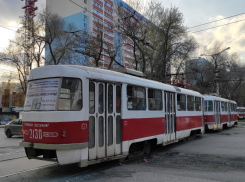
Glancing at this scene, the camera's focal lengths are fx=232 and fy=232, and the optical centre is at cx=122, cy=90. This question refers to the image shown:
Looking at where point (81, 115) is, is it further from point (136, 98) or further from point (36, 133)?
point (136, 98)

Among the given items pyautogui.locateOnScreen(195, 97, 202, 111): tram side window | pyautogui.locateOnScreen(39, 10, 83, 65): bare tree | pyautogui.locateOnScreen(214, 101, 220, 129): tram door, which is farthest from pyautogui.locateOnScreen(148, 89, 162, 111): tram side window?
pyautogui.locateOnScreen(39, 10, 83, 65): bare tree

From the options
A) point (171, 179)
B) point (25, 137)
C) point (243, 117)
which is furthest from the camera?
point (243, 117)

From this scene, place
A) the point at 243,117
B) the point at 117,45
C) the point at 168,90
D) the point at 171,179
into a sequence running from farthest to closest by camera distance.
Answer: the point at 243,117 → the point at 117,45 → the point at 168,90 → the point at 171,179

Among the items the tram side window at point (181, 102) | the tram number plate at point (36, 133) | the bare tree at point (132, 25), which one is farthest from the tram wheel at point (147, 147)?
the bare tree at point (132, 25)

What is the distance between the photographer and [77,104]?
6.14m

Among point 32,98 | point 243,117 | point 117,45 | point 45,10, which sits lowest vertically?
point 243,117

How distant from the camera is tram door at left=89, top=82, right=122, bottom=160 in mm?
6426

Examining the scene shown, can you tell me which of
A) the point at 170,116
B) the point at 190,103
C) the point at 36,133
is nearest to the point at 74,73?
the point at 36,133

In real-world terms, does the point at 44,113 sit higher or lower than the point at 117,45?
lower

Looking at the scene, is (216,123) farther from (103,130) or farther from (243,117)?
(243,117)

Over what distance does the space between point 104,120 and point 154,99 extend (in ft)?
10.5

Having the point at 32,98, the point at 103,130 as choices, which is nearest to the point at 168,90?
the point at 103,130

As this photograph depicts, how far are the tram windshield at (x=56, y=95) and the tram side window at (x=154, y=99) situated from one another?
357cm

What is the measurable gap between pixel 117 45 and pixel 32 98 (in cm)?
2064
